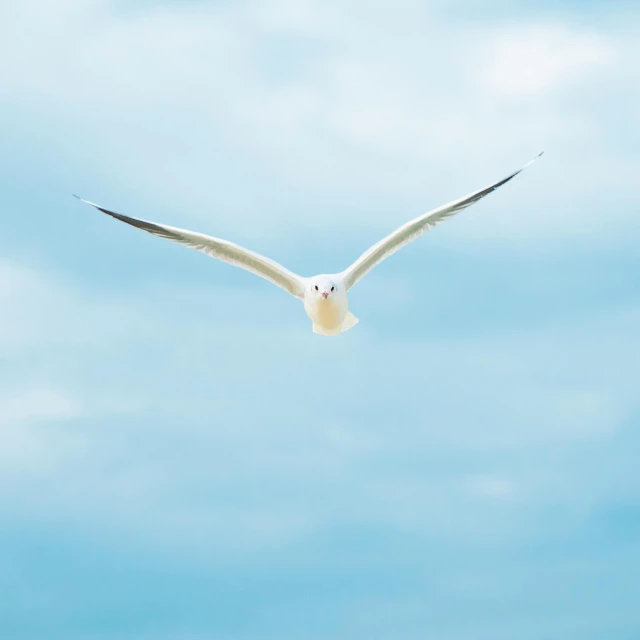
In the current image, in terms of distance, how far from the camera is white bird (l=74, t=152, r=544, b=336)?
2823cm

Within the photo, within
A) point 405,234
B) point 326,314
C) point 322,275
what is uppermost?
point 405,234

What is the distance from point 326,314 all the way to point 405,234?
8.70ft

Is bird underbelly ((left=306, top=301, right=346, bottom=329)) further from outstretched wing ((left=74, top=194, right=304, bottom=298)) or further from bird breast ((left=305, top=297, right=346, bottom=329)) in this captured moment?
outstretched wing ((left=74, top=194, right=304, bottom=298))

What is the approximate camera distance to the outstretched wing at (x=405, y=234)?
28812 millimetres

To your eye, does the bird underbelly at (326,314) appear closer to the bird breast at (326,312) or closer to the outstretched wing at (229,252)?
the bird breast at (326,312)

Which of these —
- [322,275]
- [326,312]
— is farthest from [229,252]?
[326,312]

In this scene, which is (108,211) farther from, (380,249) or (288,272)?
(380,249)

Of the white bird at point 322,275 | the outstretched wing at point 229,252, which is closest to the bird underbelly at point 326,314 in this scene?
the white bird at point 322,275

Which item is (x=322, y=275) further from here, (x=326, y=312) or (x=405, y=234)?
(x=405, y=234)

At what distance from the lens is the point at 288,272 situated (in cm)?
2872

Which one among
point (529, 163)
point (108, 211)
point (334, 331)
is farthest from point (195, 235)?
point (529, 163)

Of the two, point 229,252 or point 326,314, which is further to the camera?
point 229,252

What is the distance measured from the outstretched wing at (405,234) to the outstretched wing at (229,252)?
1231mm

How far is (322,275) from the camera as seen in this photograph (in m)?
28.4
